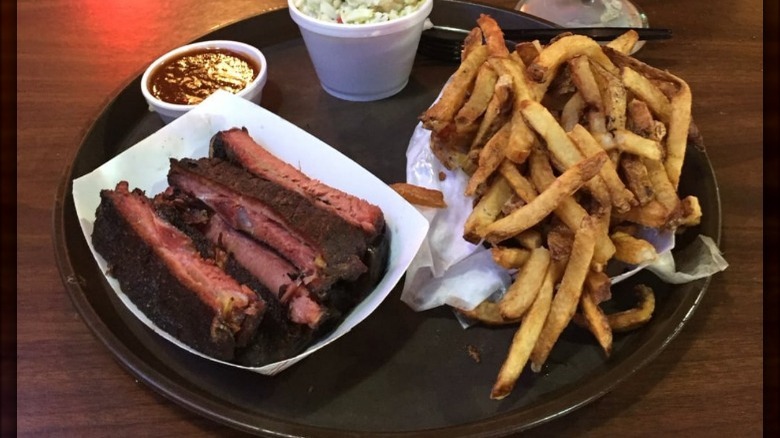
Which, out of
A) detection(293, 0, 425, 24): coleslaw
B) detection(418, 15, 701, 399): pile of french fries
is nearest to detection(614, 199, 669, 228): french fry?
detection(418, 15, 701, 399): pile of french fries

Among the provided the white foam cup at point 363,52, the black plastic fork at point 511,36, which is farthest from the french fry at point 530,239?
the black plastic fork at point 511,36

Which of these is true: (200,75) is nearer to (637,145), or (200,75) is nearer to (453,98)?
(453,98)

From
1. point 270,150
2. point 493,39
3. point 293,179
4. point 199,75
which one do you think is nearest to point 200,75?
point 199,75

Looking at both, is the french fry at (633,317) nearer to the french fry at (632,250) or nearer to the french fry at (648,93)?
the french fry at (632,250)

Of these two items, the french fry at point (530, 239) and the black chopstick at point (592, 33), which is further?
the black chopstick at point (592, 33)

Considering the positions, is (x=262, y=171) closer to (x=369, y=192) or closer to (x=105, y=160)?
(x=369, y=192)
